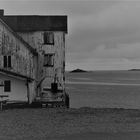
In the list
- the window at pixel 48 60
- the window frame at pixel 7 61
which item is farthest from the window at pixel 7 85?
the window at pixel 48 60

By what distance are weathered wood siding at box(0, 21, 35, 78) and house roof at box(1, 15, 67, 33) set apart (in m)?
5.90

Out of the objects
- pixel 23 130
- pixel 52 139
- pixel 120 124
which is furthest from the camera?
pixel 120 124

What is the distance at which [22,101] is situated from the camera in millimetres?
32125

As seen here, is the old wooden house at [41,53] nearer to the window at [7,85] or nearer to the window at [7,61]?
the window at [7,61]

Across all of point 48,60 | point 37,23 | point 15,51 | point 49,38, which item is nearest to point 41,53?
point 48,60

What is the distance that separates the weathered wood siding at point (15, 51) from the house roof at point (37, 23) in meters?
5.90

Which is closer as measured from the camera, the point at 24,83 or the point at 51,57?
the point at 24,83

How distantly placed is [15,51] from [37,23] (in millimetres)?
7135

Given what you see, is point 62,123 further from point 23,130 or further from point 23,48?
point 23,48

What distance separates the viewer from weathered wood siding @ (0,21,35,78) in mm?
33188

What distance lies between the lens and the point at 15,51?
110 ft

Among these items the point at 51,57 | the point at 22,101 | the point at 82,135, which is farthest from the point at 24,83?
the point at 82,135

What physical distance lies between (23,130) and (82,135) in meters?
3.78

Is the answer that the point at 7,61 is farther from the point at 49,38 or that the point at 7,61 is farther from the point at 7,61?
the point at 49,38
